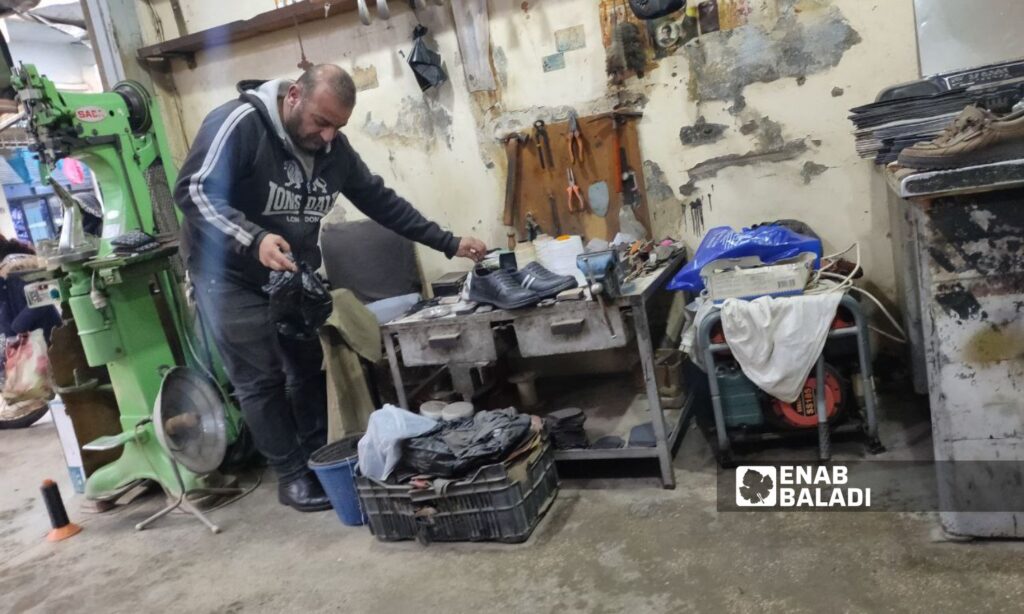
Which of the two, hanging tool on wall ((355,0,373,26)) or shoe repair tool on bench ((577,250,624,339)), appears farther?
hanging tool on wall ((355,0,373,26))

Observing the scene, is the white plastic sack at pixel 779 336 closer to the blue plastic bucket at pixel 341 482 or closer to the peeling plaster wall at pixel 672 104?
the peeling plaster wall at pixel 672 104

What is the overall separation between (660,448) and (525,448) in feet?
1.61

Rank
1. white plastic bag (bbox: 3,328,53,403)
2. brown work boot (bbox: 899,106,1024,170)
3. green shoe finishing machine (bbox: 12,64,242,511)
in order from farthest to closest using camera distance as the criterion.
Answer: white plastic bag (bbox: 3,328,53,403) < green shoe finishing machine (bbox: 12,64,242,511) < brown work boot (bbox: 899,106,1024,170)

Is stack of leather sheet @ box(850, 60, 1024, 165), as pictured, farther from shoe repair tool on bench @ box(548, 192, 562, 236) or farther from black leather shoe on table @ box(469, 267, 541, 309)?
shoe repair tool on bench @ box(548, 192, 562, 236)

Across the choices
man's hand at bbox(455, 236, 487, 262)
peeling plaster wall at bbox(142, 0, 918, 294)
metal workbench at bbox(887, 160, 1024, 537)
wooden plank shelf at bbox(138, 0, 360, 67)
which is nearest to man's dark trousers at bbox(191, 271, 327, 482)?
man's hand at bbox(455, 236, 487, 262)

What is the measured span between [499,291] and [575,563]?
3.05 ft

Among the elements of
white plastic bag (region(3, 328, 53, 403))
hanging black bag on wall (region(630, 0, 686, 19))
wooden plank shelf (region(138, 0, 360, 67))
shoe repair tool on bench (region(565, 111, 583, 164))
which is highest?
wooden plank shelf (region(138, 0, 360, 67))

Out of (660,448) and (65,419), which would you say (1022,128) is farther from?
(65,419)

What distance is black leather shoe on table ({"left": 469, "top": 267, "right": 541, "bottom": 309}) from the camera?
2.45 meters

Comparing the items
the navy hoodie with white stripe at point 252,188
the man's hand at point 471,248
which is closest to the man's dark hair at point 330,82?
the navy hoodie with white stripe at point 252,188

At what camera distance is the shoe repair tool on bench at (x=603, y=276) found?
2314 mm

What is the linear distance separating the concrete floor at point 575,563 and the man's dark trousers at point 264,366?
29 cm

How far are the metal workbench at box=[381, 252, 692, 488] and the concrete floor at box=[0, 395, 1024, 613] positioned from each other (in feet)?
0.55

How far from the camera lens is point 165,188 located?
11.8 ft
